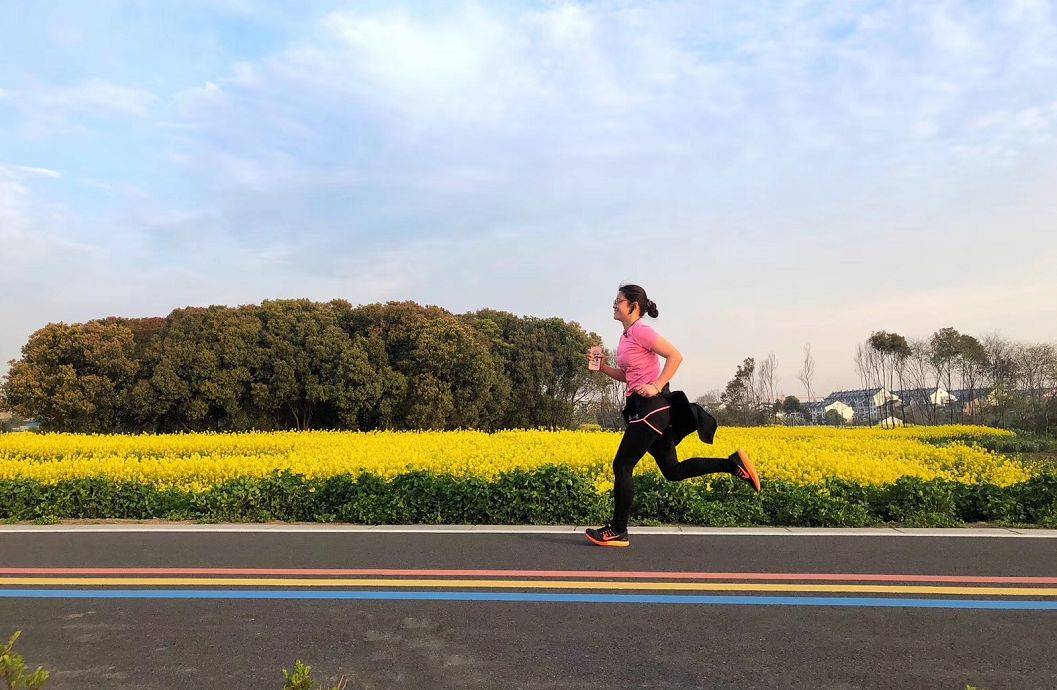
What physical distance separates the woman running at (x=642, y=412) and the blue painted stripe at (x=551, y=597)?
140cm

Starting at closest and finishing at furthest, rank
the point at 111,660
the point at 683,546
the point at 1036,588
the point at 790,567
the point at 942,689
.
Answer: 1. the point at 942,689
2. the point at 111,660
3. the point at 1036,588
4. the point at 790,567
5. the point at 683,546

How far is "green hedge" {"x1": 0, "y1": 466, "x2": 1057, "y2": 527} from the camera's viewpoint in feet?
22.8

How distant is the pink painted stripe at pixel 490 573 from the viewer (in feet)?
15.3

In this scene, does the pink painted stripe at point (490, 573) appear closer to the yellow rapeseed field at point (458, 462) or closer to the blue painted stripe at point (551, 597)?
the blue painted stripe at point (551, 597)

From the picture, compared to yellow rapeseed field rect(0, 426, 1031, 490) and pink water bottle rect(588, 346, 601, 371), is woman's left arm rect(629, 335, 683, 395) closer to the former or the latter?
pink water bottle rect(588, 346, 601, 371)

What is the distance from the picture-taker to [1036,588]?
4398mm

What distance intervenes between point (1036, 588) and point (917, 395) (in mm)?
53824

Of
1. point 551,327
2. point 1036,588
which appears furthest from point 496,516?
point 551,327

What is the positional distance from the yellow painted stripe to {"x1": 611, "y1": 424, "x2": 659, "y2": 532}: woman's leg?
3.76 feet

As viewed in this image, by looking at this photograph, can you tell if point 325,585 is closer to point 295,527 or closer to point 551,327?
point 295,527

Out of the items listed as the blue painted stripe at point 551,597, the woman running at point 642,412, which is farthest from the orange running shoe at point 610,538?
the blue painted stripe at point 551,597

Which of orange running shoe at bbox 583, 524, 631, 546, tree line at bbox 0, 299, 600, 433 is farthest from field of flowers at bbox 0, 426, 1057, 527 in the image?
tree line at bbox 0, 299, 600, 433

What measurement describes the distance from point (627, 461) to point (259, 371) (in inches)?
1402

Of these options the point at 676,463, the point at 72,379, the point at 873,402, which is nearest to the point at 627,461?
the point at 676,463
